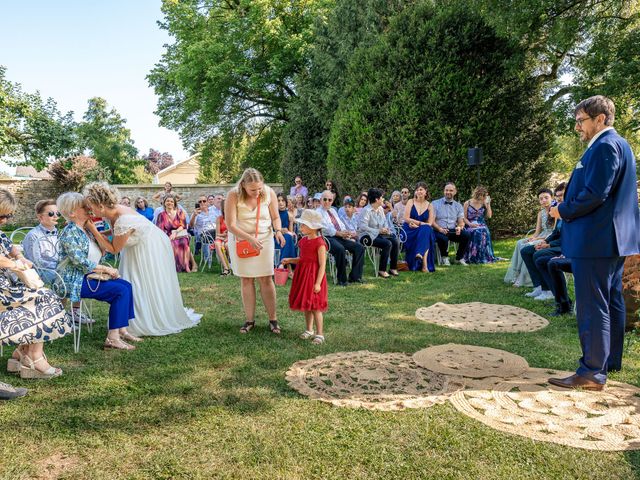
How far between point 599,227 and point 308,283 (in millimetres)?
2549

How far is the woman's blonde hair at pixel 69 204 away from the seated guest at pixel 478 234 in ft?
24.3

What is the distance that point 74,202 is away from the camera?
4465mm

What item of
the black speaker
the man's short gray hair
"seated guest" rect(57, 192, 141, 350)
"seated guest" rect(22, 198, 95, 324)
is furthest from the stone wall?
the man's short gray hair

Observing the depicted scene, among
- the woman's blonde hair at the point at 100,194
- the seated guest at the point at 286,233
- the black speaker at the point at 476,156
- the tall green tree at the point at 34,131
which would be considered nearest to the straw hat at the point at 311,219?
the woman's blonde hair at the point at 100,194

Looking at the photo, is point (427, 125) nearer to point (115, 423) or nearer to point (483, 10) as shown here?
point (483, 10)

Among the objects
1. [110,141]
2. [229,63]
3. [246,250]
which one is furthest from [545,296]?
[110,141]

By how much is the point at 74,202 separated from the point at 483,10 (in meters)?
Result: 10.7

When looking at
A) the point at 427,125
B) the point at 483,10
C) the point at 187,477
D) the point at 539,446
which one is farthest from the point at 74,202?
the point at 483,10

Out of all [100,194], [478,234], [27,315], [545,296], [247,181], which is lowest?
[545,296]

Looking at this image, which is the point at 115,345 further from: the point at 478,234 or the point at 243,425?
the point at 478,234

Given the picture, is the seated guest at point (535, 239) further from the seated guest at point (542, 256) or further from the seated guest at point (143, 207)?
the seated guest at point (143, 207)

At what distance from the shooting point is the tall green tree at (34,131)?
2316 cm

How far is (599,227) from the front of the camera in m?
3.44

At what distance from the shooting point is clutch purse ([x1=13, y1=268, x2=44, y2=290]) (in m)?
3.59
